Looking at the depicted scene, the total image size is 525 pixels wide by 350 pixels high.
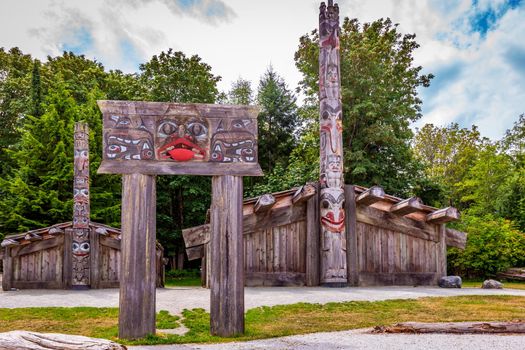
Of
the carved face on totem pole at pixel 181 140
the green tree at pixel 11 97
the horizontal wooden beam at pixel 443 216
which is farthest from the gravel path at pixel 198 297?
the green tree at pixel 11 97

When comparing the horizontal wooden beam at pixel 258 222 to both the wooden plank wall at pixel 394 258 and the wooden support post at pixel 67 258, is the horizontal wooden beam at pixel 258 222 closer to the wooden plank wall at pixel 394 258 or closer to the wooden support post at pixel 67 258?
the wooden plank wall at pixel 394 258

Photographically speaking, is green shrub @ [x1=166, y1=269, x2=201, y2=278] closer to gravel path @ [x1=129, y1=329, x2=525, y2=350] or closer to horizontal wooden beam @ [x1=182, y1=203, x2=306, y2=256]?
horizontal wooden beam @ [x1=182, y1=203, x2=306, y2=256]

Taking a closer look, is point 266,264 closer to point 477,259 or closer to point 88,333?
point 88,333

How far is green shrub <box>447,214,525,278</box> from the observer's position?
21.0m

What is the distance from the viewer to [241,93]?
125 feet

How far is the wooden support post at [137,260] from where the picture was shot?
7.32m

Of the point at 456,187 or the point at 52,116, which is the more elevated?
the point at 52,116

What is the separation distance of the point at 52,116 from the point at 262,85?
40.7 ft

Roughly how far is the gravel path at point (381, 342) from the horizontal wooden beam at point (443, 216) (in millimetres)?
7489

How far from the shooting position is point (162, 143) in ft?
24.8

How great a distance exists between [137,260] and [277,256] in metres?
7.67

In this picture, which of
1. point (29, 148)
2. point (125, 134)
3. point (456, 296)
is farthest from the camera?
point (29, 148)

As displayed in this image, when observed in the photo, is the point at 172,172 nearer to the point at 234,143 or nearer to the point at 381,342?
the point at 234,143

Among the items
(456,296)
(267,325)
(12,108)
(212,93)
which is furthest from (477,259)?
(12,108)
